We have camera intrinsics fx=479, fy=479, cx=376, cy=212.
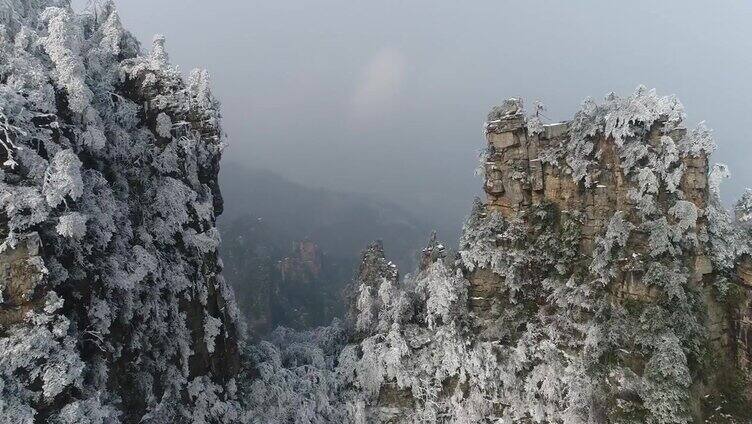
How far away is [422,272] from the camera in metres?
38.7

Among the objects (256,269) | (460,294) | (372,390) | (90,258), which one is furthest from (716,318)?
(256,269)

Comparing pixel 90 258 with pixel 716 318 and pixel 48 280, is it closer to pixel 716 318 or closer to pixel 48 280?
pixel 48 280

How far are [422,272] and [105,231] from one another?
2305 cm

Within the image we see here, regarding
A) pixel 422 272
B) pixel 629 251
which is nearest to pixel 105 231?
pixel 422 272

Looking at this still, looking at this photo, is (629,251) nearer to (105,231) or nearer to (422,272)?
(422,272)

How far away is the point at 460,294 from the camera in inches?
1384

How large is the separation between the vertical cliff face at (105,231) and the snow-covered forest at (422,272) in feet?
0.45

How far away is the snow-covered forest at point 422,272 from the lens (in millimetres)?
23781

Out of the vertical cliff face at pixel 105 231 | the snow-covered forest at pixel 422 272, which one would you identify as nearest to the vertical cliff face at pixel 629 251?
the snow-covered forest at pixel 422 272

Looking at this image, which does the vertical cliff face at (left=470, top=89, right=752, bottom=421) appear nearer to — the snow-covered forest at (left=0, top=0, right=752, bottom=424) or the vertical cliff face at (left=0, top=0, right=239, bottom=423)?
the snow-covered forest at (left=0, top=0, right=752, bottom=424)

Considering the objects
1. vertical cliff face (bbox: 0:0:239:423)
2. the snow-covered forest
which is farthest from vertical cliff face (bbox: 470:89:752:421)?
vertical cliff face (bbox: 0:0:239:423)

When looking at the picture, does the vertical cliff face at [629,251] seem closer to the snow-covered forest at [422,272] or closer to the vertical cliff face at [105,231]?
the snow-covered forest at [422,272]

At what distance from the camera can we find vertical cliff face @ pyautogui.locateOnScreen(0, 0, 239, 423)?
19.8m

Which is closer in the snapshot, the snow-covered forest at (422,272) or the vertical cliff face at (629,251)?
the snow-covered forest at (422,272)
